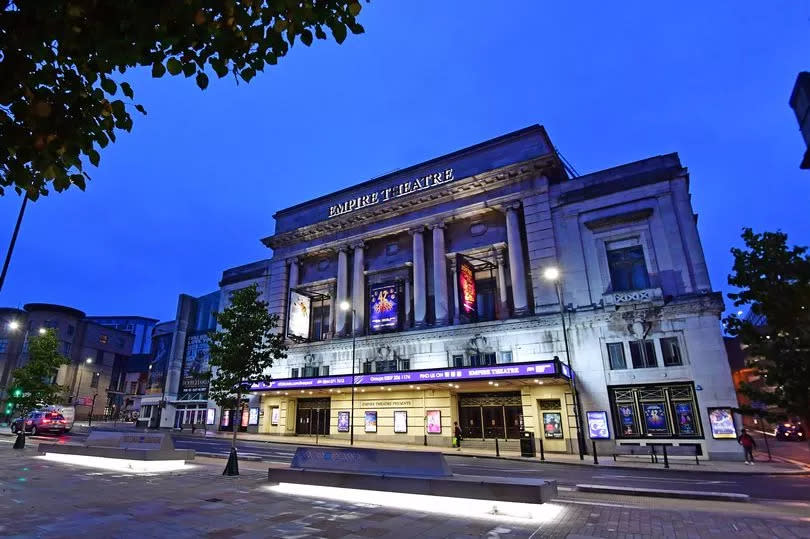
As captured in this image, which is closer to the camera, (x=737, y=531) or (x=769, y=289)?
(x=737, y=531)

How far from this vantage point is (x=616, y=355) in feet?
96.8

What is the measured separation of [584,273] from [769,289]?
1805 cm

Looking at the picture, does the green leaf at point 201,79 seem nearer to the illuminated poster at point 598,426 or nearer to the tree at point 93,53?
the tree at point 93,53

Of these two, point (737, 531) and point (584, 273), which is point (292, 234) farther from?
point (737, 531)

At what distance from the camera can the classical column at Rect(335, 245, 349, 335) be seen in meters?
42.7

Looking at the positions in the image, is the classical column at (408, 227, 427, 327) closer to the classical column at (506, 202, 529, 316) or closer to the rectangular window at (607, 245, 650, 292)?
the classical column at (506, 202, 529, 316)

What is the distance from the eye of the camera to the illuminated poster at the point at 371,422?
120 ft

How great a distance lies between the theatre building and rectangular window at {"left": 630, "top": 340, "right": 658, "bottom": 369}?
9 cm

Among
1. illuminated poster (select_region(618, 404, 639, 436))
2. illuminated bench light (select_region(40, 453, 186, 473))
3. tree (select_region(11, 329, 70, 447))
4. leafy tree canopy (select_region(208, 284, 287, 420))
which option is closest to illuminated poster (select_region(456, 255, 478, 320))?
illuminated poster (select_region(618, 404, 639, 436))

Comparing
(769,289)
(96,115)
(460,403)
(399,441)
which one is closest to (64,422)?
(399,441)

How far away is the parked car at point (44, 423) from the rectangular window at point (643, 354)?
1795 inches

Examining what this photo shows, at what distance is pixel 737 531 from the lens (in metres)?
7.37

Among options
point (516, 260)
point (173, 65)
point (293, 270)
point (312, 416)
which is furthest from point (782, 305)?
point (293, 270)

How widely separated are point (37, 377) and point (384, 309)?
25.1m
